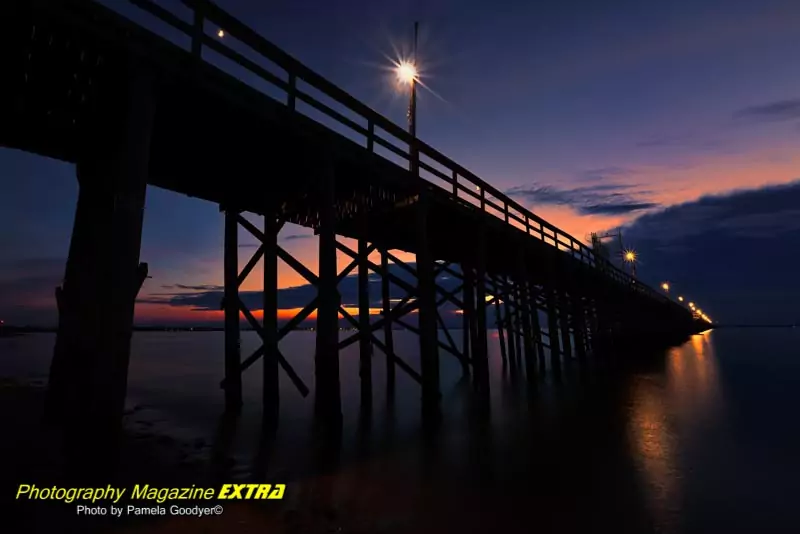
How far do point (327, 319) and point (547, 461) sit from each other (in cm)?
427

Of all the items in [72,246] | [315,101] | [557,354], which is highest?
[315,101]

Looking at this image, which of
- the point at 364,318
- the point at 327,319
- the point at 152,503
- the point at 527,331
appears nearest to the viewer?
the point at 152,503

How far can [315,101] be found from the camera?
7.05 metres

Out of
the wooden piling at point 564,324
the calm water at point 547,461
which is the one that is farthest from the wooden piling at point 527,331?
the wooden piling at point 564,324

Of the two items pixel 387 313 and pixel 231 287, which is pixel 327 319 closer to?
pixel 231 287

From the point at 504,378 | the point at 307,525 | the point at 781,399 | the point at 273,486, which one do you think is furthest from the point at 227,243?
the point at 781,399

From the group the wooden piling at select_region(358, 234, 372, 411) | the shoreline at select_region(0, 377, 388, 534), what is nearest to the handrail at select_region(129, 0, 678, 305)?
the wooden piling at select_region(358, 234, 372, 411)

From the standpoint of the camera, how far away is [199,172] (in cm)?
827

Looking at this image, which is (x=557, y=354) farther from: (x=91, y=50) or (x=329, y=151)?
(x=91, y=50)

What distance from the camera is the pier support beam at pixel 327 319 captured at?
7328mm

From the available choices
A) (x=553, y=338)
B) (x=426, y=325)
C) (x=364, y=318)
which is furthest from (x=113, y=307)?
(x=553, y=338)

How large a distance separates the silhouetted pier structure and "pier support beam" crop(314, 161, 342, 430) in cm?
3

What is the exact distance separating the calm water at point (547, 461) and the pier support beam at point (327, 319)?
75 centimetres

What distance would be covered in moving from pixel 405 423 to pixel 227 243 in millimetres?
5866
